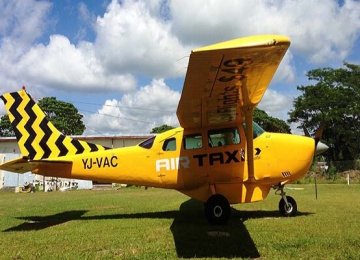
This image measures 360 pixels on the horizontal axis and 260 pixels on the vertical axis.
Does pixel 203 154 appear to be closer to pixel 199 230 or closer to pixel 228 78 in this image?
pixel 199 230

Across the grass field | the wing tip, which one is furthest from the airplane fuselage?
→ the wing tip

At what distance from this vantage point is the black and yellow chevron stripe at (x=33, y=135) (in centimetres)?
Answer: 1157

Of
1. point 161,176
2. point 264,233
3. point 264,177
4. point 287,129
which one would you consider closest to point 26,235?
point 161,176

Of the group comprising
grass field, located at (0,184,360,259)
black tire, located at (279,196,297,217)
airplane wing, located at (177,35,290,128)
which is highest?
airplane wing, located at (177,35,290,128)

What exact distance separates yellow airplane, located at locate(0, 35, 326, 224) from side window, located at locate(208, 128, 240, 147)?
26 millimetres

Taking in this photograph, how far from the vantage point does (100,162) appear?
36.6 ft

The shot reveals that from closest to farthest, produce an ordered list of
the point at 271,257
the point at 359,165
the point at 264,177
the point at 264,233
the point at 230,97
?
the point at 271,257, the point at 264,233, the point at 230,97, the point at 264,177, the point at 359,165

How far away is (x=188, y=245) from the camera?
23.1 feet

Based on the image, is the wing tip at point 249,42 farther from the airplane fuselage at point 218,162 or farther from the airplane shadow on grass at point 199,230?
the airplane fuselage at point 218,162

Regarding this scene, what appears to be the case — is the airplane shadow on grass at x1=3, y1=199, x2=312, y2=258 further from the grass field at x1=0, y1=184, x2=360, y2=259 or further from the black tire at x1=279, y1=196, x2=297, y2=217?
the black tire at x1=279, y1=196, x2=297, y2=217

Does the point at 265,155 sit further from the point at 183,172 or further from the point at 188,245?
the point at 188,245

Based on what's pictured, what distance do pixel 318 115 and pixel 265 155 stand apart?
4525 centimetres

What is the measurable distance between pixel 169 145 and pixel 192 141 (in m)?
0.66

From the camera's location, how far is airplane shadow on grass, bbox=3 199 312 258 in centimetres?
654
